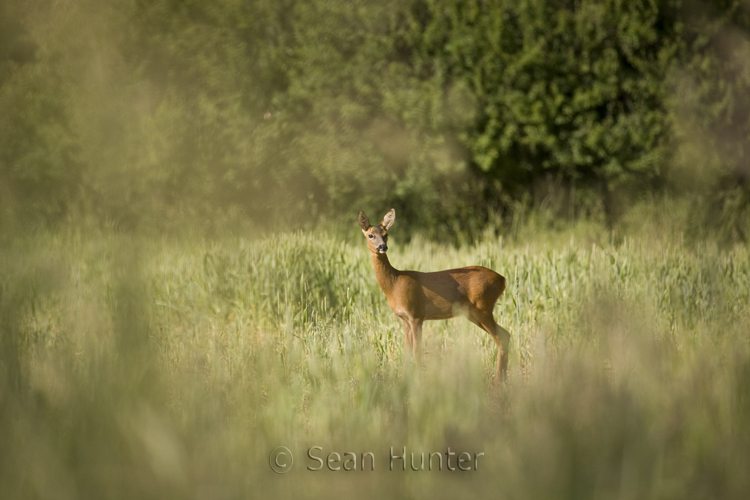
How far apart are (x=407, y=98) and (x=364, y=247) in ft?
15.0

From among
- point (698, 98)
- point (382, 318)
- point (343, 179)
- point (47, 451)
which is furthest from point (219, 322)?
point (698, 98)

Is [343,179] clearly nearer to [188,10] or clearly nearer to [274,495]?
[188,10]

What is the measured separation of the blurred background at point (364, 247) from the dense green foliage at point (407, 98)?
0.05 m

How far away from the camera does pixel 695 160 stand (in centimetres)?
1161

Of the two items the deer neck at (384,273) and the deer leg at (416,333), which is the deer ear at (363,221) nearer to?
the deer neck at (384,273)

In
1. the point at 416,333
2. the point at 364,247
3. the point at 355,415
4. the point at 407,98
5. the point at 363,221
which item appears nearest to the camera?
the point at 355,415

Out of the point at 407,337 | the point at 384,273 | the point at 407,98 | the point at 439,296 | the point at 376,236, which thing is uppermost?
the point at 407,98

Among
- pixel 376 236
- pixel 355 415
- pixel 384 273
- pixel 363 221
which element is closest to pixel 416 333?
pixel 384 273

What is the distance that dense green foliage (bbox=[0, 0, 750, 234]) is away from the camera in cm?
1168

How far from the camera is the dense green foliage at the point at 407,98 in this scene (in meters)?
11.7

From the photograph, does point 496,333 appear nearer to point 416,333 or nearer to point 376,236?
point 416,333

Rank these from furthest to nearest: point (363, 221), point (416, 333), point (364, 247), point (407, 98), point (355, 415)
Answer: point (407, 98) < point (364, 247) < point (416, 333) < point (363, 221) < point (355, 415)

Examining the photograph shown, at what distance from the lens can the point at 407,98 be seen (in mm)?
11805

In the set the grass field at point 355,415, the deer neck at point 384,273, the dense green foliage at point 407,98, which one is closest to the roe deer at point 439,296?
the deer neck at point 384,273
